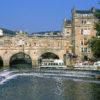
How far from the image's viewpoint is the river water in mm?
53312

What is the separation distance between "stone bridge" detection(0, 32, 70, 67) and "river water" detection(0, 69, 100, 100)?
3712 cm

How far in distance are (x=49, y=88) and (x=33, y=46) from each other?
54.0 m

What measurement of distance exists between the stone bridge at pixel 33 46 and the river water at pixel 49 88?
122ft

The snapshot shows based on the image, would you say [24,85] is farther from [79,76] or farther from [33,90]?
[79,76]

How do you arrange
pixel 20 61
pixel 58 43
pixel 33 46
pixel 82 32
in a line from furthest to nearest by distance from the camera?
pixel 20 61 → pixel 33 46 → pixel 58 43 → pixel 82 32

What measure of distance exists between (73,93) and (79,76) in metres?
20.0

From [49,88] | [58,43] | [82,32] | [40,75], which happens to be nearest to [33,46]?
[58,43]

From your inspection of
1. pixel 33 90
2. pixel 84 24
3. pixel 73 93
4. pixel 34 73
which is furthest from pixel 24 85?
pixel 84 24

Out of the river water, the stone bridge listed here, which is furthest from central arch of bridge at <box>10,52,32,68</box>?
the river water

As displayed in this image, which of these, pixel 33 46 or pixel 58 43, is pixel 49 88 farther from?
pixel 33 46

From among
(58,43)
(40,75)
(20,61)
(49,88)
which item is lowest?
(49,88)

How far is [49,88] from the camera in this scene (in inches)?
2421

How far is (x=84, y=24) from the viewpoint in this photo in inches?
A: 4395

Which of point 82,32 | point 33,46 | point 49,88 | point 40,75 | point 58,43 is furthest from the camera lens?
point 33,46
